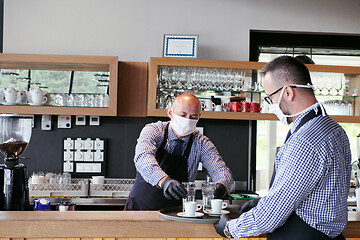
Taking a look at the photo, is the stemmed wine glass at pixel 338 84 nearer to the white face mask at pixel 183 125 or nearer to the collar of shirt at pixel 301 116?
the white face mask at pixel 183 125

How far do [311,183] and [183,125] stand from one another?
1523 mm

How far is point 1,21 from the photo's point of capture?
492cm

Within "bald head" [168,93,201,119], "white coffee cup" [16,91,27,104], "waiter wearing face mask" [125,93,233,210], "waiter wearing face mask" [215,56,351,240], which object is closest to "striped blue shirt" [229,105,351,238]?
"waiter wearing face mask" [215,56,351,240]

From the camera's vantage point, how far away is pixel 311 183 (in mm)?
1867

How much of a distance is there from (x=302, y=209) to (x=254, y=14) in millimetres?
3450

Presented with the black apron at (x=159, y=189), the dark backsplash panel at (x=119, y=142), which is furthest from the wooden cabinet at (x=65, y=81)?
the black apron at (x=159, y=189)

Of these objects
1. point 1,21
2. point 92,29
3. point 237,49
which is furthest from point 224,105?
point 1,21

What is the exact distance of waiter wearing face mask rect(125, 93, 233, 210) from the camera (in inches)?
128

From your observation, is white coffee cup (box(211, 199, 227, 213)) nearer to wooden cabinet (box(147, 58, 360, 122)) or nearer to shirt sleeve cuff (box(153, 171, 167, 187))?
shirt sleeve cuff (box(153, 171, 167, 187))

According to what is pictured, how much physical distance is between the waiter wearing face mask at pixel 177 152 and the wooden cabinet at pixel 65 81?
119 centimetres

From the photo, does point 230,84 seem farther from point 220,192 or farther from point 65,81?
point 220,192

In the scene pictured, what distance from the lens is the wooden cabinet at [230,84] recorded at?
179 inches

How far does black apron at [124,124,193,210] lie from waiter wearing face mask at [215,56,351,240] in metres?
1.25

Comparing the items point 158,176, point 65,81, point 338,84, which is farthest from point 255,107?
point 158,176
